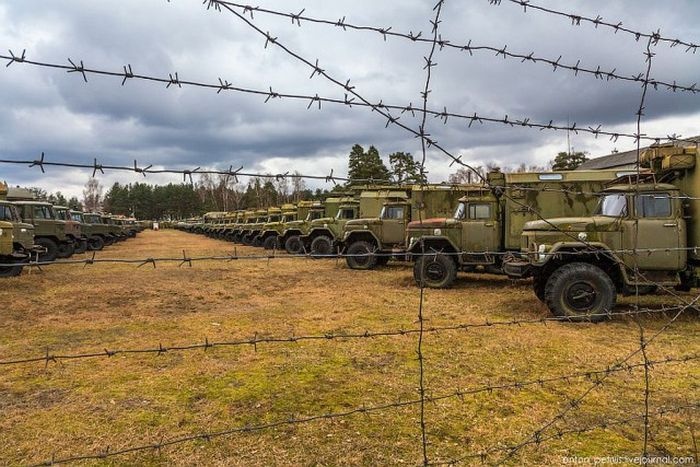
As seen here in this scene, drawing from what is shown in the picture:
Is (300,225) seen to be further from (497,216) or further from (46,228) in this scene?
(497,216)

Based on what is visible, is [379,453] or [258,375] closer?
[379,453]

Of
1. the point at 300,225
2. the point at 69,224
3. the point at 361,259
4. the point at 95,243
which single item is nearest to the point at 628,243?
the point at 361,259

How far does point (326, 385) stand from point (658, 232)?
5.73 m

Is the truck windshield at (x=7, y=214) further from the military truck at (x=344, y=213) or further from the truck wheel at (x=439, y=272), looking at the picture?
the truck wheel at (x=439, y=272)

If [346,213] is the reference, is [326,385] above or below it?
below

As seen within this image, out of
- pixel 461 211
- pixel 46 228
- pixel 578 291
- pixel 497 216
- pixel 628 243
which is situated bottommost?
pixel 578 291

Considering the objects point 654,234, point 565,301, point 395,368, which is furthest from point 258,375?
point 654,234

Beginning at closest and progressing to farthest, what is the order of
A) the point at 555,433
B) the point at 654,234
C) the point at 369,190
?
the point at 555,433 < the point at 654,234 < the point at 369,190

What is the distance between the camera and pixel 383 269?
50.4 feet

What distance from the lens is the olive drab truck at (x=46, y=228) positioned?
17.3 metres

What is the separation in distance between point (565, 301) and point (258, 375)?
4988mm

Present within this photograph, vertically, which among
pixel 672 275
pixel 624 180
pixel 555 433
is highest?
pixel 624 180

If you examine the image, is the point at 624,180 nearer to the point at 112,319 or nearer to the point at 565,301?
the point at 565,301

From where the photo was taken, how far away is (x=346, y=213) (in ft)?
62.1
